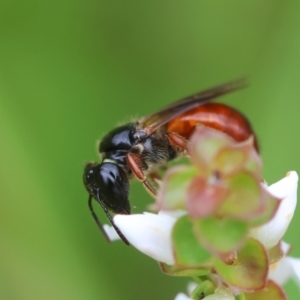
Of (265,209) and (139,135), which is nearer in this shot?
(265,209)

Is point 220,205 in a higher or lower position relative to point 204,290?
higher

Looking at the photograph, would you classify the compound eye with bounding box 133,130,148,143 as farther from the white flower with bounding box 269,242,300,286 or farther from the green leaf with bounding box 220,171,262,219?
the green leaf with bounding box 220,171,262,219

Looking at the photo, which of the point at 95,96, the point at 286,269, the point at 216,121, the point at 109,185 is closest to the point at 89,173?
the point at 109,185

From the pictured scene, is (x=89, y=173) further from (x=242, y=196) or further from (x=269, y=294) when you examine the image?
(x=242, y=196)

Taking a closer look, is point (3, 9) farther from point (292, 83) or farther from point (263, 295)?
point (263, 295)

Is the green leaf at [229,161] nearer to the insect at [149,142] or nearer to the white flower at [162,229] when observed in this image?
the white flower at [162,229]

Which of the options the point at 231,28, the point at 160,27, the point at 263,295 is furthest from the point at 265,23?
the point at 263,295

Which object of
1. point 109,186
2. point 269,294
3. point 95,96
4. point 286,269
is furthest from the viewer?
point 95,96

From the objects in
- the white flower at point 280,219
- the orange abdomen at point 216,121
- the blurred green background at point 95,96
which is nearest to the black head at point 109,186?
the orange abdomen at point 216,121
